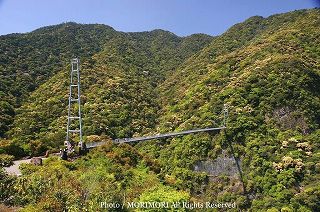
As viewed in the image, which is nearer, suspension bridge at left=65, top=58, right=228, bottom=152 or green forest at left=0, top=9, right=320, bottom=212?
green forest at left=0, top=9, right=320, bottom=212

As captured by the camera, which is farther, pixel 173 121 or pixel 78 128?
pixel 173 121

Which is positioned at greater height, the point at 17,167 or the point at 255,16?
the point at 255,16

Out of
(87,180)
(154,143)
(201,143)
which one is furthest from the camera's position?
(154,143)

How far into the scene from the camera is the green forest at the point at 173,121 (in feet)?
69.2

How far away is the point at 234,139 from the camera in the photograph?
45.9 meters

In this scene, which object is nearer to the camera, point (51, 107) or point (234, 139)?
point (234, 139)

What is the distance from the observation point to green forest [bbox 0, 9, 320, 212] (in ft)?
69.2

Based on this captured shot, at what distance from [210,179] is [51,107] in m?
21.1

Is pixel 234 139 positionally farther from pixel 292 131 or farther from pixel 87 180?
pixel 87 180

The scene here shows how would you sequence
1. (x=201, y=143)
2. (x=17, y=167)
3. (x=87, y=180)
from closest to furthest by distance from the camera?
(x=87, y=180)
(x=17, y=167)
(x=201, y=143)

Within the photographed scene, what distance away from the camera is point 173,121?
2163 inches

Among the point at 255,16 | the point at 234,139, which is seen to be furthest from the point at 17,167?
the point at 255,16

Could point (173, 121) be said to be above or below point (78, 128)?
above

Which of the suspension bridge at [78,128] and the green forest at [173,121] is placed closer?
the green forest at [173,121]
